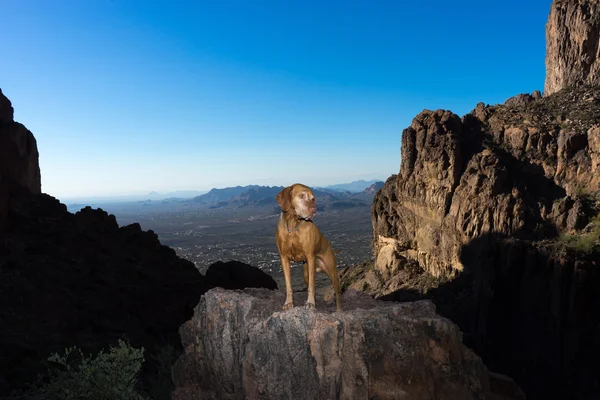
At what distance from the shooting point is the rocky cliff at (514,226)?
130 feet

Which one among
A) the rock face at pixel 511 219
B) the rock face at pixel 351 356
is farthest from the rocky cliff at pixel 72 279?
the rock face at pixel 511 219

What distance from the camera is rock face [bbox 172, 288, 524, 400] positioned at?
8531 mm

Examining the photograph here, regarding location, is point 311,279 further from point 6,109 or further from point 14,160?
point 6,109

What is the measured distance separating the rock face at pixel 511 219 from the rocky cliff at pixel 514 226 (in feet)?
0.55

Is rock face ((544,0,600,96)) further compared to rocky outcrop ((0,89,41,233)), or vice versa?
rock face ((544,0,600,96))

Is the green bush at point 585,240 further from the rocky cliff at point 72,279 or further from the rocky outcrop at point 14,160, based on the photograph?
the rocky outcrop at point 14,160

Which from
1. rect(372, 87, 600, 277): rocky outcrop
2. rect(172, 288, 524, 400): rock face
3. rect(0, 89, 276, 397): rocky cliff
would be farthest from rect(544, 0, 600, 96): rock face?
rect(172, 288, 524, 400): rock face

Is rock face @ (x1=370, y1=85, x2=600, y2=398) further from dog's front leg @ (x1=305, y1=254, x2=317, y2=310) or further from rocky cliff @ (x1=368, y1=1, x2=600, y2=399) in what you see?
dog's front leg @ (x1=305, y1=254, x2=317, y2=310)

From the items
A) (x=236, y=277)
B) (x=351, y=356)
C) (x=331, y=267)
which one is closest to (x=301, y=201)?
(x=331, y=267)

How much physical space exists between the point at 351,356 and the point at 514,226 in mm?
59250

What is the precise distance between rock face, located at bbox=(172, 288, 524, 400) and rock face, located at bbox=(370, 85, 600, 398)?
3807cm

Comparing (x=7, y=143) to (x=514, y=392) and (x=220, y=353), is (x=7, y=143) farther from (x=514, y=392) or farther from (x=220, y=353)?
(x=514, y=392)

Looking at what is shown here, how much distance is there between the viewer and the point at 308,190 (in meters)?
8.47

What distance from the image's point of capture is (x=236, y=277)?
34.7 metres
